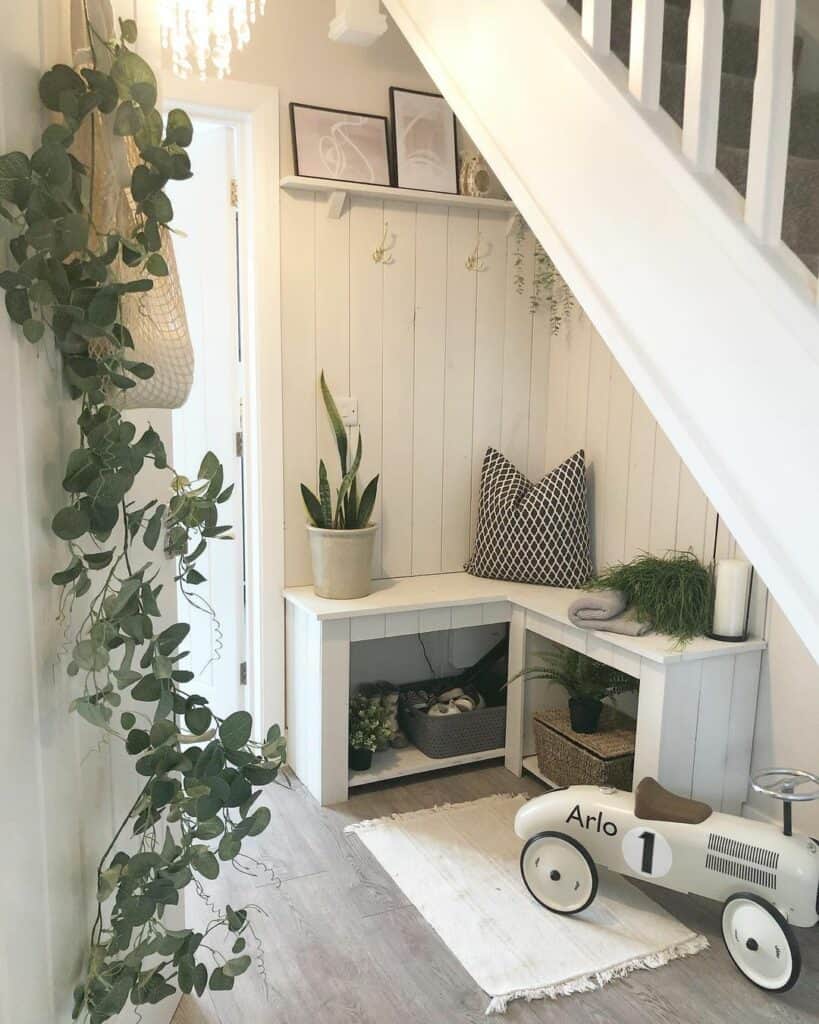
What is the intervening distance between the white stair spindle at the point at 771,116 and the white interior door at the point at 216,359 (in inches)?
78.9

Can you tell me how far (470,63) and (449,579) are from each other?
5.71 ft

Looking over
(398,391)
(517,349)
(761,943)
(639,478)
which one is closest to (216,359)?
(398,391)

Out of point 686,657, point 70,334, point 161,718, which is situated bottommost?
point 686,657

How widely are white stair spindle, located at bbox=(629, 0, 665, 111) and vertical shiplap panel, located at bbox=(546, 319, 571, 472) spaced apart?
178 centimetres

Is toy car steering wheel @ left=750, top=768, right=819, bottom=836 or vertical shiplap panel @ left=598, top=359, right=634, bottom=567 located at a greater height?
vertical shiplap panel @ left=598, top=359, right=634, bottom=567

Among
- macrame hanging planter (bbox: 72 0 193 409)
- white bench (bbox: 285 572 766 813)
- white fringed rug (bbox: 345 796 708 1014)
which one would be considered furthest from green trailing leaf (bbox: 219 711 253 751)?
white bench (bbox: 285 572 766 813)

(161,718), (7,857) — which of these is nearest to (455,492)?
(161,718)

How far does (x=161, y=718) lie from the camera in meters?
1.30

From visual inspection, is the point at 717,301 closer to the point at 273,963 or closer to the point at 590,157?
the point at 590,157

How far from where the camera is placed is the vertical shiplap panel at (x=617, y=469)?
2980 millimetres

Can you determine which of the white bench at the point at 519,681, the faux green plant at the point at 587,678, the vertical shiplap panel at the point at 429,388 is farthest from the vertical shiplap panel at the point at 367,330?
the faux green plant at the point at 587,678

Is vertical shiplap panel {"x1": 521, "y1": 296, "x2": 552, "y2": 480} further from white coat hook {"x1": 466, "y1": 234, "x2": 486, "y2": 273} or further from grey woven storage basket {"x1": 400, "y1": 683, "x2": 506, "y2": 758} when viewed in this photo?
grey woven storage basket {"x1": 400, "y1": 683, "x2": 506, "y2": 758}

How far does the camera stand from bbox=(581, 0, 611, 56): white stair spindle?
1.51 m

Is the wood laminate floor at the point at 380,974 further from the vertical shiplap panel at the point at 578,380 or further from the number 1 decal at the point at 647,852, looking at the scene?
the vertical shiplap panel at the point at 578,380
